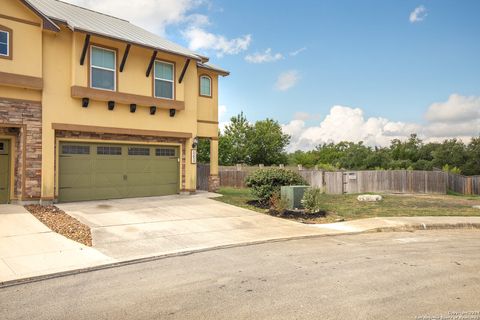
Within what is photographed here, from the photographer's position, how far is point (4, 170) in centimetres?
1466

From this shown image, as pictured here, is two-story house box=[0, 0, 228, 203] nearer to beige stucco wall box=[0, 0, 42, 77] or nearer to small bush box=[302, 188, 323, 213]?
beige stucco wall box=[0, 0, 42, 77]

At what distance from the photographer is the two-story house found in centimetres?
1407

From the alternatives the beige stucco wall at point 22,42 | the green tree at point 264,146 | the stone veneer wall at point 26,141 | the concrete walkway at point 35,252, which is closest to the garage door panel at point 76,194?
the stone veneer wall at point 26,141

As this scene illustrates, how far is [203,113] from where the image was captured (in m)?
20.4

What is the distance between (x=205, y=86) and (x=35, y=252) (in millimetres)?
13419

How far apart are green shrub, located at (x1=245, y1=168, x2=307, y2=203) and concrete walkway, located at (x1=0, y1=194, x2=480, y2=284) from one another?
1.45 meters

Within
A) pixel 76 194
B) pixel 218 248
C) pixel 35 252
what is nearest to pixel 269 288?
pixel 218 248

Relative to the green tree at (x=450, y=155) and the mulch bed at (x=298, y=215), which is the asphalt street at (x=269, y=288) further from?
the green tree at (x=450, y=155)

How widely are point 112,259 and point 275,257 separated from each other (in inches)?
139

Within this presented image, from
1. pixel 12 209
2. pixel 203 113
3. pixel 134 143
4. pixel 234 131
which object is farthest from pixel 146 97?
pixel 234 131

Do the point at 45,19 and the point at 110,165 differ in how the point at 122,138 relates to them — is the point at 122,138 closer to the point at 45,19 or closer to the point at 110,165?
the point at 110,165

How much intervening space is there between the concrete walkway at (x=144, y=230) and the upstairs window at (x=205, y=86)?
19.6 ft

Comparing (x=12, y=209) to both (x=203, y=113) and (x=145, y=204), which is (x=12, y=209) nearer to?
(x=145, y=204)

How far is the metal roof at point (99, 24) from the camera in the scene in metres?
15.0
